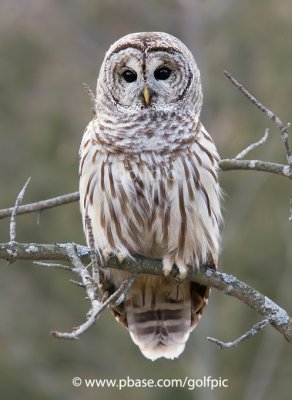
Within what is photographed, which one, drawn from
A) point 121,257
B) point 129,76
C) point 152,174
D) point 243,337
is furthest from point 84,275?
point 129,76

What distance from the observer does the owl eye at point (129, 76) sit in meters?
6.12

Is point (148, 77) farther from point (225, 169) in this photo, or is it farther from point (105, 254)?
point (105, 254)

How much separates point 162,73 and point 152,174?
2.38 ft

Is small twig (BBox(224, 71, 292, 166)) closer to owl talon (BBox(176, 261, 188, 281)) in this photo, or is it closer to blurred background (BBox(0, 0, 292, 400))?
owl talon (BBox(176, 261, 188, 281))

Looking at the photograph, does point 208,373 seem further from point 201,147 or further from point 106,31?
point 201,147

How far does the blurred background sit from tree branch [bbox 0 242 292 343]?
11.3m

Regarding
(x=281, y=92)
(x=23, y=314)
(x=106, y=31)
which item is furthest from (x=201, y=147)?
(x=106, y=31)

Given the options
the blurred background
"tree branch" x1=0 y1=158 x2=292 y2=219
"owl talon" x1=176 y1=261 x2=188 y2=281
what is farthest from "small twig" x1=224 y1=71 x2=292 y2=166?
the blurred background

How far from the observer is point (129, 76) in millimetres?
6160

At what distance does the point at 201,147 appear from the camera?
5934 mm

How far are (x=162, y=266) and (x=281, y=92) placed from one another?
1386cm

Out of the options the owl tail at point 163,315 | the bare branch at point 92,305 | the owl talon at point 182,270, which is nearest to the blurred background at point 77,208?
the owl tail at point 163,315

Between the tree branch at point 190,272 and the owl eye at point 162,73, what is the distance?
1.08 meters

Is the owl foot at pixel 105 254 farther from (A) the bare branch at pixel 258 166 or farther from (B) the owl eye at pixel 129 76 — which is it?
(B) the owl eye at pixel 129 76
